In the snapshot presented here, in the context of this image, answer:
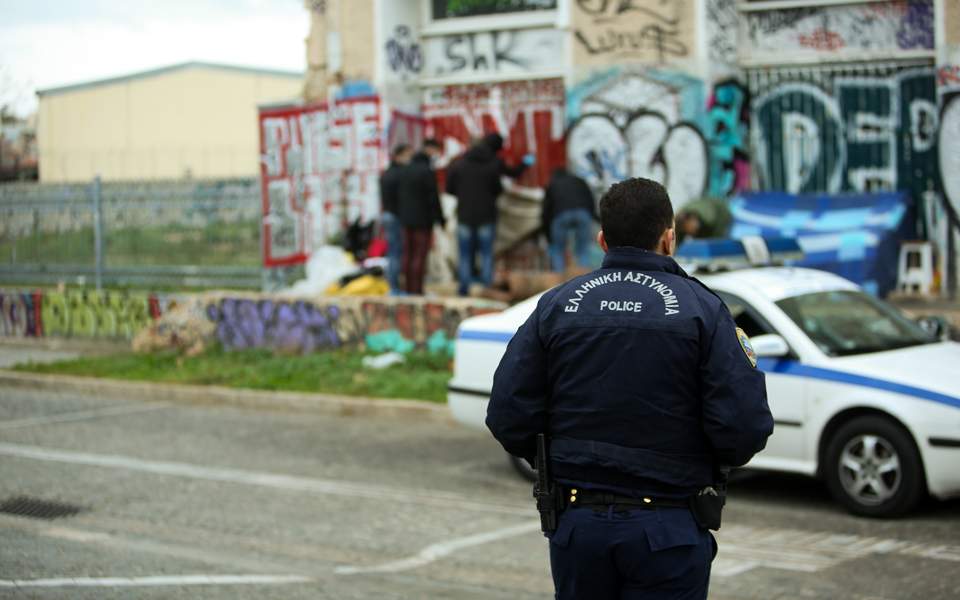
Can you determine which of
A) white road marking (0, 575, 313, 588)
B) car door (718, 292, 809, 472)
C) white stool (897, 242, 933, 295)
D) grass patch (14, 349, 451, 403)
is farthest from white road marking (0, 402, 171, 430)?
white stool (897, 242, 933, 295)

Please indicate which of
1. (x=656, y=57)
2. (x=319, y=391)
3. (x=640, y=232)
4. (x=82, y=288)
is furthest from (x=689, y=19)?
(x=640, y=232)

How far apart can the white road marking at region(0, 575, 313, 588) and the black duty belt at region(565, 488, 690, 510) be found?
370 cm

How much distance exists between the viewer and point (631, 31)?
56.3 ft

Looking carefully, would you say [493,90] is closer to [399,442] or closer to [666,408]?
[399,442]

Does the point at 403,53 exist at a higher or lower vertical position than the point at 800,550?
higher

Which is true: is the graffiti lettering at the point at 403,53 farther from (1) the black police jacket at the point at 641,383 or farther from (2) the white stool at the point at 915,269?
(1) the black police jacket at the point at 641,383

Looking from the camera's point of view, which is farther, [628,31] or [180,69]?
[180,69]

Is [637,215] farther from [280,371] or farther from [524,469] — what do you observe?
[280,371]

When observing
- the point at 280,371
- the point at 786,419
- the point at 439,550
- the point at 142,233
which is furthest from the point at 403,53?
the point at 439,550

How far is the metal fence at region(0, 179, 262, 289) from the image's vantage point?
1945 cm

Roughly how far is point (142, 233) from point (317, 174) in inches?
→ 108

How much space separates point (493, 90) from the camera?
63.0ft

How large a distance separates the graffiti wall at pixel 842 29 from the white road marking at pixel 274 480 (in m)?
9.56

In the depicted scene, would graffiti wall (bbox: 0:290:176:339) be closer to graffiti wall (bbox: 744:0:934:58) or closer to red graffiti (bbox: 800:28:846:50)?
graffiti wall (bbox: 744:0:934:58)
